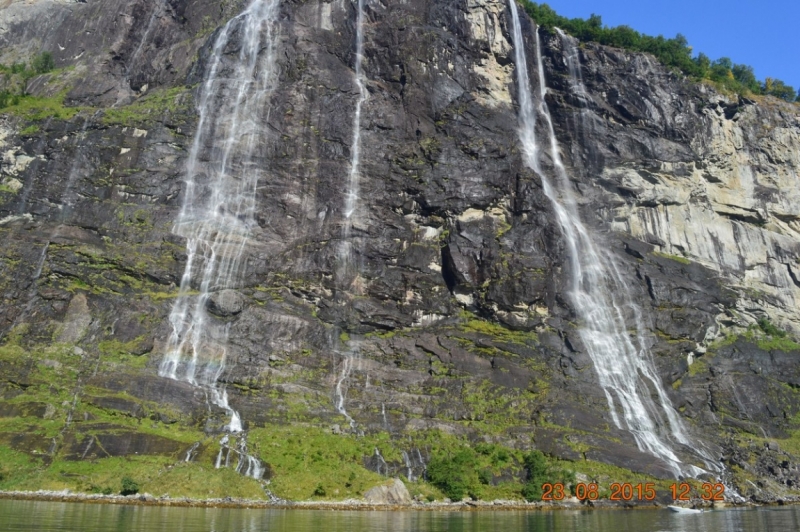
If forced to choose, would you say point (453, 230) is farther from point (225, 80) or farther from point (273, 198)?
point (225, 80)

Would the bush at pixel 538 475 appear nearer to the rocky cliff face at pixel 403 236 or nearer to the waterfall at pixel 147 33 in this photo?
the rocky cliff face at pixel 403 236

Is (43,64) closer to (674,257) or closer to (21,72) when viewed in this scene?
(21,72)

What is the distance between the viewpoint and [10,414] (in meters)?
35.1

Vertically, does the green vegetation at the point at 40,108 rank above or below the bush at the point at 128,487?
above

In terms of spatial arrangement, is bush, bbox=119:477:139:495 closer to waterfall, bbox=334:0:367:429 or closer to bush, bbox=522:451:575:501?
waterfall, bbox=334:0:367:429

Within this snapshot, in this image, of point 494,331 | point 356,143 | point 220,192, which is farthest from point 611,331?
point 220,192

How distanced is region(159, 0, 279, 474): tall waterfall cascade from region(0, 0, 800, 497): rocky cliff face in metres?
0.86

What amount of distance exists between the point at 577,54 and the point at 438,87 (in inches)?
641

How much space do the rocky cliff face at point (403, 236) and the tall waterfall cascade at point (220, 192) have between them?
86 cm

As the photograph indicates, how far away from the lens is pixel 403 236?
53031mm

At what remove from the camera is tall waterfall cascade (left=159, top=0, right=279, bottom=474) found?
4231 centimetres

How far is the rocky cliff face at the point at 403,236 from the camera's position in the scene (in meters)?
41.7

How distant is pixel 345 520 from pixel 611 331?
3103 cm

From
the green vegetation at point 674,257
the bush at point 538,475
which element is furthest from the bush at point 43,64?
the green vegetation at point 674,257
